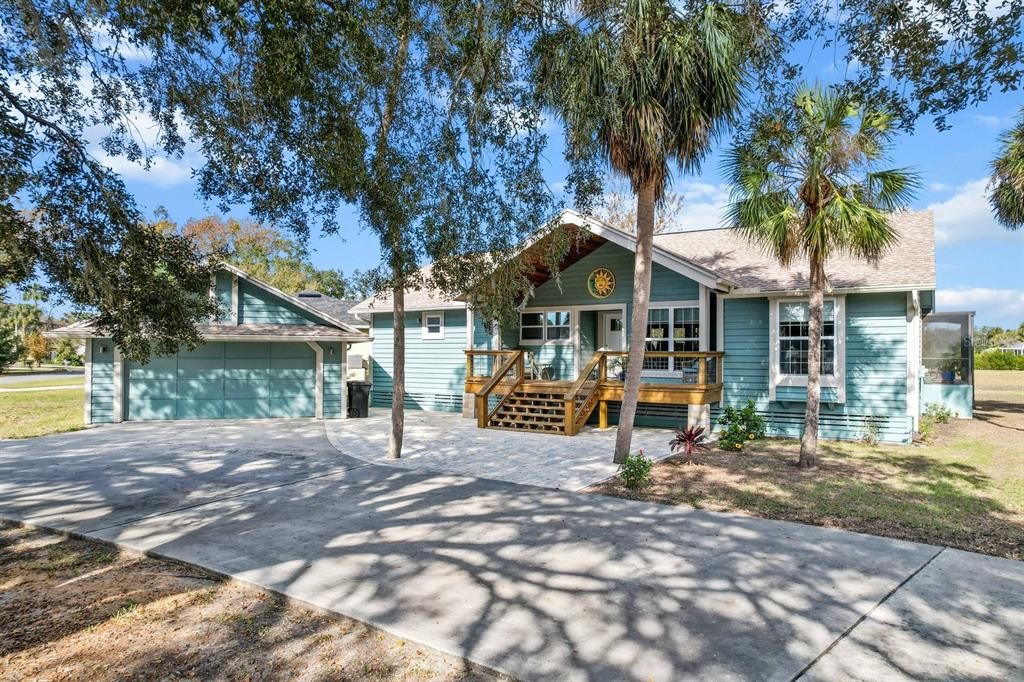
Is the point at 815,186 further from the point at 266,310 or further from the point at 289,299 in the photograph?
the point at 266,310

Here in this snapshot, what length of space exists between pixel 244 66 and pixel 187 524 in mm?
4691

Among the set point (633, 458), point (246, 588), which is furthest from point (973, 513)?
point (246, 588)

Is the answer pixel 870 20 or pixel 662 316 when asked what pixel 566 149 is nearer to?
pixel 870 20

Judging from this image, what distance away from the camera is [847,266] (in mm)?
12453

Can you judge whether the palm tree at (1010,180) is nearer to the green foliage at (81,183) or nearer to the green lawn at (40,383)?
the green foliage at (81,183)

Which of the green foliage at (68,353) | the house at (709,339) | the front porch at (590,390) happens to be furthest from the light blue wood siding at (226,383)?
the green foliage at (68,353)

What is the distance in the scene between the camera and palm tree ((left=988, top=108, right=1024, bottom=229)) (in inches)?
530

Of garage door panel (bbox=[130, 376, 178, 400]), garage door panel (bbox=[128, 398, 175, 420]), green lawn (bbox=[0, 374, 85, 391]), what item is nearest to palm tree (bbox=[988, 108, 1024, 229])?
garage door panel (bbox=[130, 376, 178, 400])

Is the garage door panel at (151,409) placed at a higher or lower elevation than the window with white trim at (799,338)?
lower

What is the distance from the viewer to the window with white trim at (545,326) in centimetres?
1517

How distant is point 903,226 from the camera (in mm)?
13656

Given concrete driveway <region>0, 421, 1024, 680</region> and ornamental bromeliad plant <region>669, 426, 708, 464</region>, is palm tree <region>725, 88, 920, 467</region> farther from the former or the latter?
concrete driveway <region>0, 421, 1024, 680</region>

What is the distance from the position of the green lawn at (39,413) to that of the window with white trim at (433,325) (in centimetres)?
866

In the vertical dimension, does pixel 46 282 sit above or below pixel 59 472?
above
